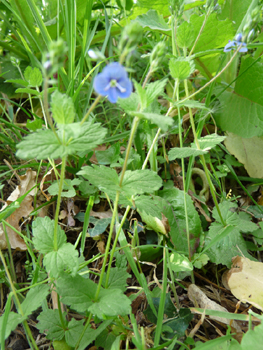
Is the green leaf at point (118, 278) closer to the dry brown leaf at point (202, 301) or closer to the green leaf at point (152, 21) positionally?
the dry brown leaf at point (202, 301)

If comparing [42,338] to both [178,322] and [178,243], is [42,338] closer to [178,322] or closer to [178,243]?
[178,322]

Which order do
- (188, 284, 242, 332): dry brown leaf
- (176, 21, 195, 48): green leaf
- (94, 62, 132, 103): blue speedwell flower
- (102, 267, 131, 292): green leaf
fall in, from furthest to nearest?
(176, 21, 195, 48): green leaf → (188, 284, 242, 332): dry brown leaf → (102, 267, 131, 292): green leaf → (94, 62, 132, 103): blue speedwell flower

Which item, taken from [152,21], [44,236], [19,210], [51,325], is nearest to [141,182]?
[44,236]

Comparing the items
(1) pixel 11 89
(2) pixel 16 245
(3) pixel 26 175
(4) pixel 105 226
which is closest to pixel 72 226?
(4) pixel 105 226

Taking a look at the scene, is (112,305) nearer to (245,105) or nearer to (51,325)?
(51,325)

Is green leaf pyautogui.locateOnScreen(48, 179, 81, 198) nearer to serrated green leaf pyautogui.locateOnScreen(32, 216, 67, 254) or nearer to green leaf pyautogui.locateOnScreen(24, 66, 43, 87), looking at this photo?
serrated green leaf pyautogui.locateOnScreen(32, 216, 67, 254)

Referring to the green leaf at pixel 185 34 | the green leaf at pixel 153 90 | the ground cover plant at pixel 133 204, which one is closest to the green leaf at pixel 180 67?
the ground cover plant at pixel 133 204

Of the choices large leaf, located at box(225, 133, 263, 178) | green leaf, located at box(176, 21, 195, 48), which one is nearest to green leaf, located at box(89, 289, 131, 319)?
green leaf, located at box(176, 21, 195, 48)
